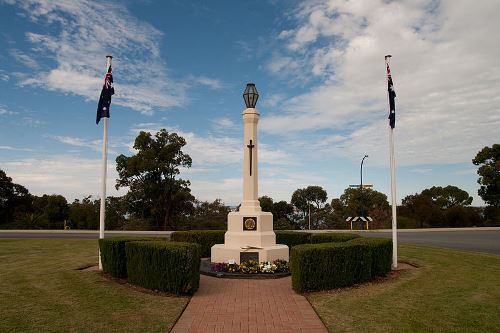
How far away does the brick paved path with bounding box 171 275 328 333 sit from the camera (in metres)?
6.88

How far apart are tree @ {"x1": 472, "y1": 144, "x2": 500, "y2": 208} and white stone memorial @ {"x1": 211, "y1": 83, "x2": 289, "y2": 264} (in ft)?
138

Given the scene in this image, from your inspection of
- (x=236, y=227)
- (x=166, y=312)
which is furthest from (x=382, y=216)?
(x=166, y=312)

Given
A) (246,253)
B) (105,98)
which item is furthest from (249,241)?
(105,98)

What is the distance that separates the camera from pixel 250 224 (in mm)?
13992

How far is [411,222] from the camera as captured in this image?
44.7 metres

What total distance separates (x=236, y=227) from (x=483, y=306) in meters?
8.08

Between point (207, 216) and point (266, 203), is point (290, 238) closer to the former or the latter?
point (207, 216)

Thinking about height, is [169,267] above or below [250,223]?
below

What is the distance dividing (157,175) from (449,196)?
152 ft

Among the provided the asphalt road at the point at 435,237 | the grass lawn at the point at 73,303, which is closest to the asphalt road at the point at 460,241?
the asphalt road at the point at 435,237

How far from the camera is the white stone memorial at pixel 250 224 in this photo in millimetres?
13477

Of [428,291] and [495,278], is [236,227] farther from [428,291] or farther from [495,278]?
[495,278]

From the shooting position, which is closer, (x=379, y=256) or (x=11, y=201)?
(x=379, y=256)

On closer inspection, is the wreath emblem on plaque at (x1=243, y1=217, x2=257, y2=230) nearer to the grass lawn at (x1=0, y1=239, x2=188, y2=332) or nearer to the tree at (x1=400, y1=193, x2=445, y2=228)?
the grass lawn at (x1=0, y1=239, x2=188, y2=332)
